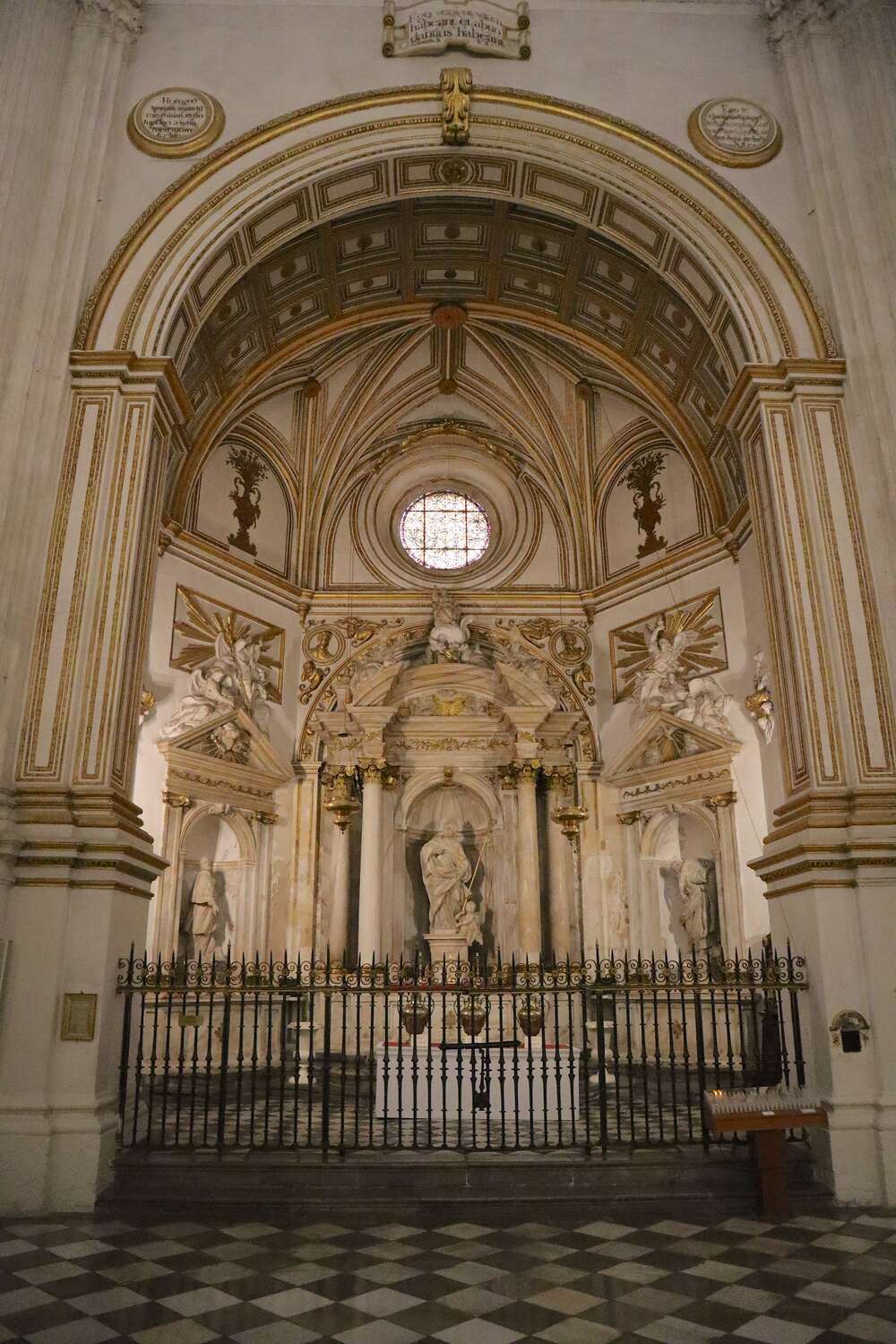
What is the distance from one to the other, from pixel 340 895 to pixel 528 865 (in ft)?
9.30

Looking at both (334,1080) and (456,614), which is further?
(456,614)

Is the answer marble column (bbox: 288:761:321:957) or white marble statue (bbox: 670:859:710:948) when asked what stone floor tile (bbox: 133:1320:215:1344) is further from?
white marble statue (bbox: 670:859:710:948)

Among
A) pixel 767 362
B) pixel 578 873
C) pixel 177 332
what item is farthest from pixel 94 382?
pixel 578 873

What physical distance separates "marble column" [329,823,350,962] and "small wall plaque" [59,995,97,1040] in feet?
23.0

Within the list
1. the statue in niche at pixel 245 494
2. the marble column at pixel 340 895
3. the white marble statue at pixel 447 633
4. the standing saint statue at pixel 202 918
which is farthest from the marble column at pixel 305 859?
the statue in niche at pixel 245 494

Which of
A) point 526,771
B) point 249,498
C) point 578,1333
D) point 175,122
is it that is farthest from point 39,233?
point 578,1333

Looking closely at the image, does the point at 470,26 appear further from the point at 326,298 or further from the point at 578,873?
the point at 578,873

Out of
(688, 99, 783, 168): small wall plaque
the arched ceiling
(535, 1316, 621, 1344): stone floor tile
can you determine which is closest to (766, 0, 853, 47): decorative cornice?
(688, 99, 783, 168): small wall plaque

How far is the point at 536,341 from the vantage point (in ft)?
53.3

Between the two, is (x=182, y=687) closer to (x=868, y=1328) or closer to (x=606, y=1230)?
(x=606, y=1230)

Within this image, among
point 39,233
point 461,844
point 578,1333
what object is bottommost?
point 578,1333

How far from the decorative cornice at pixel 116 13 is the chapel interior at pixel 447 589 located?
0.04m

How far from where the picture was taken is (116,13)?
10703mm

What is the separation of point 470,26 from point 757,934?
1118 centimetres
